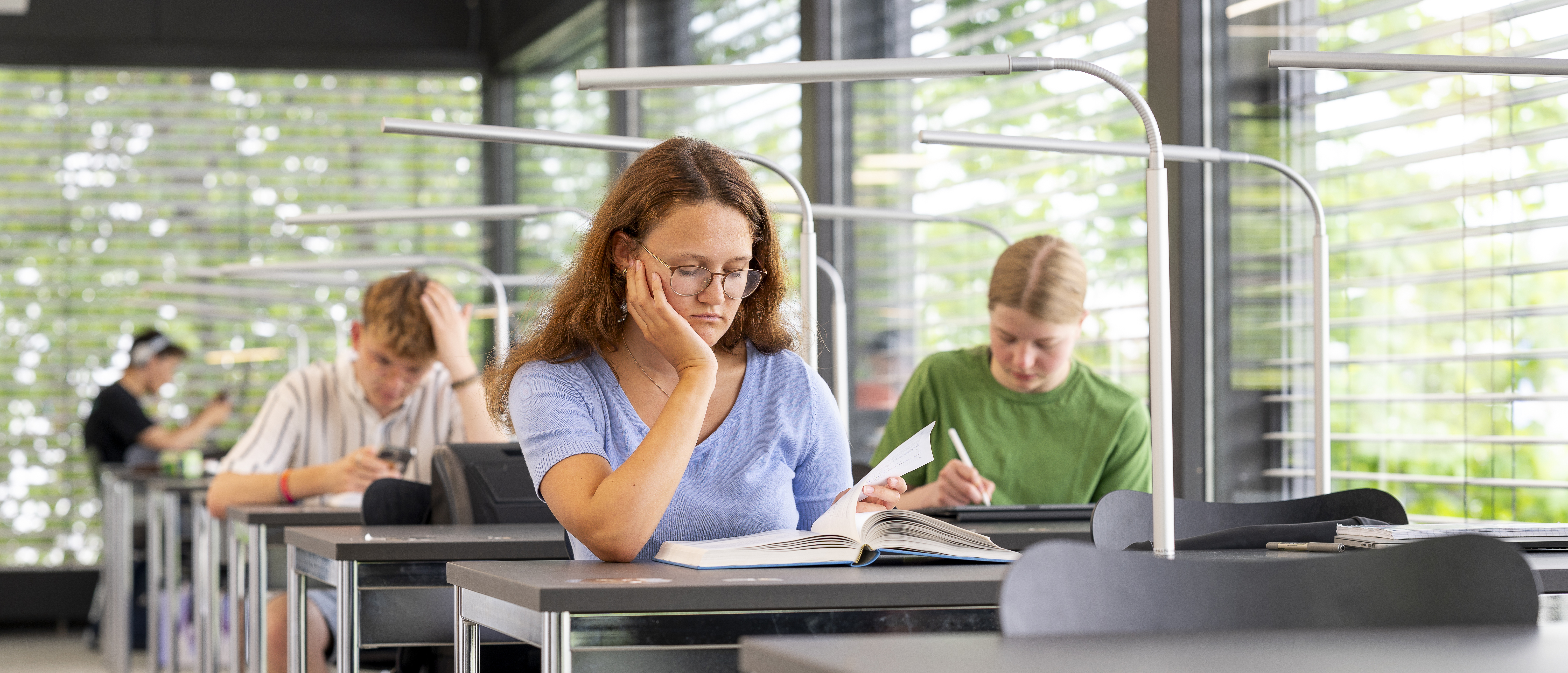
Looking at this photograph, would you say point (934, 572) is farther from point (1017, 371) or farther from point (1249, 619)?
point (1017, 371)

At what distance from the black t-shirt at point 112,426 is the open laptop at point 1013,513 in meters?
4.94

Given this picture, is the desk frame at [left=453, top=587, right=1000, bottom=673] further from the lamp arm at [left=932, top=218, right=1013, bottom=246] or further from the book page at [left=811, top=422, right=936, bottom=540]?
the lamp arm at [left=932, top=218, right=1013, bottom=246]

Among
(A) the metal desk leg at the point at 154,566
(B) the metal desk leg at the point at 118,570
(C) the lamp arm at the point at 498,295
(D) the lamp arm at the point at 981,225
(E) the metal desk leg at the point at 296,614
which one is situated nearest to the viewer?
(E) the metal desk leg at the point at 296,614

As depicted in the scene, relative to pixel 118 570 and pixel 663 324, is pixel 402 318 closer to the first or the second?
pixel 663 324

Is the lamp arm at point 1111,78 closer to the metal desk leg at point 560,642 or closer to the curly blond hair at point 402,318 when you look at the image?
the metal desk leg at point 560,642

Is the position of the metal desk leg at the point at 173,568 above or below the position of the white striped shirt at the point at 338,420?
below

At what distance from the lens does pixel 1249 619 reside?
1.00 m

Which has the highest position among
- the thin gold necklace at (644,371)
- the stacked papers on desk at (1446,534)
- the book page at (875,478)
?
the thin gold necklace at (644,371)

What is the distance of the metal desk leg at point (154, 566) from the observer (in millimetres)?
4633

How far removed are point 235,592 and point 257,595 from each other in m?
0.47

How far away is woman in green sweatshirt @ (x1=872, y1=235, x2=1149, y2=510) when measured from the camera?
265 centimetres

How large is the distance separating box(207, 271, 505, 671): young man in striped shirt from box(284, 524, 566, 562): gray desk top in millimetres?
856

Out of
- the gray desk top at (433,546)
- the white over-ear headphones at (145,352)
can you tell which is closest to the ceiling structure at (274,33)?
the white over-ear headphones at (145,352)

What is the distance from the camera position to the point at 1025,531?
6.56ft
